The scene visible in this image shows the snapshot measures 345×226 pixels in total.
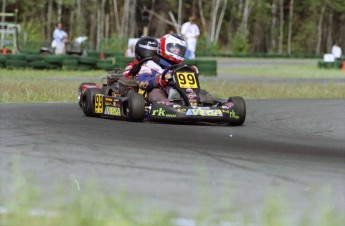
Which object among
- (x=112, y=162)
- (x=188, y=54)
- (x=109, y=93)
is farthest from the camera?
(x=188, y=54)

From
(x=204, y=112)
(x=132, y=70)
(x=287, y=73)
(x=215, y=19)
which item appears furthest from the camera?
(x=215, y=19)

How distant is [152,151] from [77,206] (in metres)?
2.99

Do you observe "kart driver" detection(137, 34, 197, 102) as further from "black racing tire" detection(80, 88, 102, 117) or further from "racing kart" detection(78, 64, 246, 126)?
"black racing tire" detection(80, 88, 102, 117)

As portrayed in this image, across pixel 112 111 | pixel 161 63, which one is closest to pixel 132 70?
pixel 161 63

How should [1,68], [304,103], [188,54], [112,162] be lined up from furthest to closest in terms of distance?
[188,54] < [1,68] < [304,103] < [112,162]

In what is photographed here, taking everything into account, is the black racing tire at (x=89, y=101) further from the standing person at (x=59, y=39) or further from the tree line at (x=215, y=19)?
the tree line at (x=215, y=19)

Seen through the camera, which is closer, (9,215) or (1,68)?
(9,215)

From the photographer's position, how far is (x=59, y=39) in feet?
103

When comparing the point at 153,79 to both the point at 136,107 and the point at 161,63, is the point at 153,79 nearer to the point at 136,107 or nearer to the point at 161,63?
the point at 161,63

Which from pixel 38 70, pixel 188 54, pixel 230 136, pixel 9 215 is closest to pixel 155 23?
pixel 188 54

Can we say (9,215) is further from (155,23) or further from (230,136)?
(155,23)

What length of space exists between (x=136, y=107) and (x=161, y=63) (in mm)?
1102

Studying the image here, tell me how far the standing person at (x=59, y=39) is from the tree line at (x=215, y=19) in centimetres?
2960

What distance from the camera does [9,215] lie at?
4.07 m
